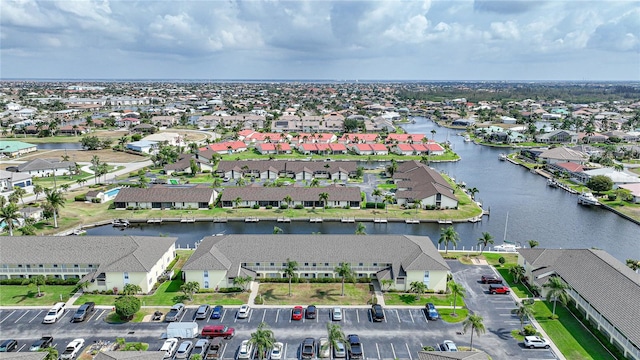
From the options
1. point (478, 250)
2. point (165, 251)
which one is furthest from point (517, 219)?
point (165, 251)

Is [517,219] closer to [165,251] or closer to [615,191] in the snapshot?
[615,191]

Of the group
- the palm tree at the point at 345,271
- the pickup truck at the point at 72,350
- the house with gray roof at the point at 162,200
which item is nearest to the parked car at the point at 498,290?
the palm tree at the point at 345,271

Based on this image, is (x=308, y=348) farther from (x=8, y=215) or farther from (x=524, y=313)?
(x=8, y=215)

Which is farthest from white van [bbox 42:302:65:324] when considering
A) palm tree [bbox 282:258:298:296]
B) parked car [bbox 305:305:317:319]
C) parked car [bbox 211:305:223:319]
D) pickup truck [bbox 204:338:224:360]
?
parked car [bbox 305:305:317:319]

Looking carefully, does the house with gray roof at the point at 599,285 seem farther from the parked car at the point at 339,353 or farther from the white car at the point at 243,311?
the white car at the point at 243,311

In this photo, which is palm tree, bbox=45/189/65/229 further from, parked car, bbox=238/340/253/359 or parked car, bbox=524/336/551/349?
→ parked car, bbox=524/336/551/349

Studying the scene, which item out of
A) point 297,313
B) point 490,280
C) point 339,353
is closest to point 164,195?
point 297,313
